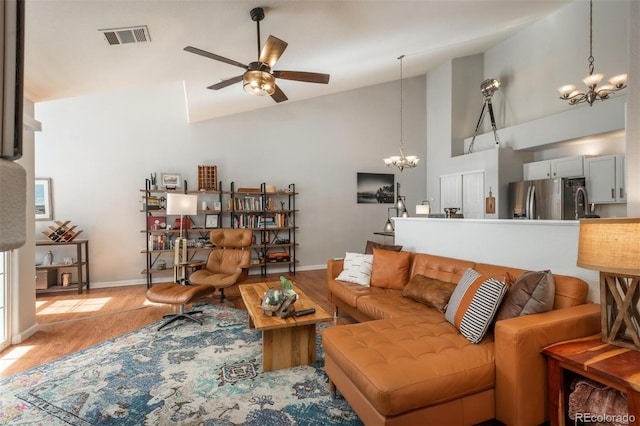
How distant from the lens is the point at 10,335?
111 inches

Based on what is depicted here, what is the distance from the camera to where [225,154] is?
18.3ft

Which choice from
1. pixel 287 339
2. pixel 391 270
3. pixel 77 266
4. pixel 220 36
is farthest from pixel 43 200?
pixel 391 270

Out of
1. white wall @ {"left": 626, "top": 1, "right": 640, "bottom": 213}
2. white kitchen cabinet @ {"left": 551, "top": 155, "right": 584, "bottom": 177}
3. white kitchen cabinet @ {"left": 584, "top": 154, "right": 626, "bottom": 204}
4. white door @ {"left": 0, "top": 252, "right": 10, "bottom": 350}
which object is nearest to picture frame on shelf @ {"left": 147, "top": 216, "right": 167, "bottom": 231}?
white door @ {"left": 0, "top": 252, "right": 10, "bottom": 350}

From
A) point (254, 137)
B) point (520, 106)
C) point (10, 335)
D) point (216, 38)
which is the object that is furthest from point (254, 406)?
point (520, 106)

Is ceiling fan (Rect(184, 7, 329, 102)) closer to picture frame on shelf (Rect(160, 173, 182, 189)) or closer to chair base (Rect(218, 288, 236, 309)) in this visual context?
chair base (Rect(218, 288, 236, 309))

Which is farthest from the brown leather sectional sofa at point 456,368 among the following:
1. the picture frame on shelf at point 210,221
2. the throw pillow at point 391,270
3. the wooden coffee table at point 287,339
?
the picture frame on shelf at point 210,221

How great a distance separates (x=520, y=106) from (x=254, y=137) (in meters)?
5.18

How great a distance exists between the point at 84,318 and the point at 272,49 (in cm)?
361

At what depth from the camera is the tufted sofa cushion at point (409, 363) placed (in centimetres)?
143

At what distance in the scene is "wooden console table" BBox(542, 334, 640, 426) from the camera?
1.27 metres

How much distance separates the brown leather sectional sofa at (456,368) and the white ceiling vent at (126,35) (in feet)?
9.23

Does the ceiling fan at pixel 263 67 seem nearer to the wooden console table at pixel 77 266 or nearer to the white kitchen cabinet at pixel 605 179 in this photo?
the wooden console table at pixel 77 266

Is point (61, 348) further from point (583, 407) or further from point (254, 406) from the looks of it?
point (583, 407)

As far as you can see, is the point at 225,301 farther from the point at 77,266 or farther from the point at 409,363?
the point at 409,363
